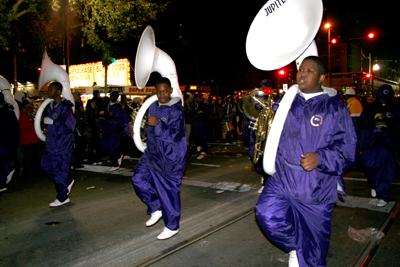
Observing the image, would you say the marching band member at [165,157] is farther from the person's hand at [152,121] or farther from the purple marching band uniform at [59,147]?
the purple marching band uniform at [59,147]

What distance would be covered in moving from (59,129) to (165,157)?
234cm

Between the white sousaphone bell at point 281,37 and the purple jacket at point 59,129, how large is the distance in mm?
3531

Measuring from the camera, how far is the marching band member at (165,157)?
12.6ft

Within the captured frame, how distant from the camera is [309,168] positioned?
234cm

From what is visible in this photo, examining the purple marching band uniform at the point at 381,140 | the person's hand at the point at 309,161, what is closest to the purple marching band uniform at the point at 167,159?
the person's hand at the point at 309,161

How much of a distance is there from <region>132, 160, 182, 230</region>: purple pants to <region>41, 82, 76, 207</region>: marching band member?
186 cm

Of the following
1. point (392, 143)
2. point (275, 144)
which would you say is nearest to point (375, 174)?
point (392, 143)

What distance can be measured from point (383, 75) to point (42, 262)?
6188cm

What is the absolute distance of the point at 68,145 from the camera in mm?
5301

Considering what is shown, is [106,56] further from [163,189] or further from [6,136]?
[163,189]

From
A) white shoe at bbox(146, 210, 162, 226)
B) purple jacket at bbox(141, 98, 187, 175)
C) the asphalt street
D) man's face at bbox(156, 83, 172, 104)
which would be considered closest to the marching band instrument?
the asphalt street

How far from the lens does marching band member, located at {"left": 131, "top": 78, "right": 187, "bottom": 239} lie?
3.83 metres

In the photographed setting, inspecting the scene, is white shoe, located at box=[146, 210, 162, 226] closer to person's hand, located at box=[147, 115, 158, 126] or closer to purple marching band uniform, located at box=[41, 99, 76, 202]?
person's hand, located at box=[147, 115, 158, 126]

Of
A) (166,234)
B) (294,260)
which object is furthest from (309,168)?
(166,234)
